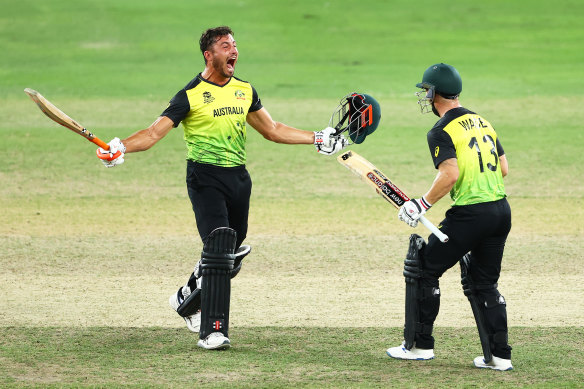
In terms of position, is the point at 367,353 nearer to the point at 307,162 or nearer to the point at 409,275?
the point at 409,275

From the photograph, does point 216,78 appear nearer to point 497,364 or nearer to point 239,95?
point 239,95

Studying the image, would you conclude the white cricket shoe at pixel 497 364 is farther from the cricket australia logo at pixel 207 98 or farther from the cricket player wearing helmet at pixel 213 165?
the cricket australia logo at pixel 207 98

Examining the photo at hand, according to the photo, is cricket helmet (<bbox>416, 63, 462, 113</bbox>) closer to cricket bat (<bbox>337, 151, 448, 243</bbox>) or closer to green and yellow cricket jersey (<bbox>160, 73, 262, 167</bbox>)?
cricket bat (<bbox>337, 151, 448, 243</bbox>)

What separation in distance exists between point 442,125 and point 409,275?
3.00 feet

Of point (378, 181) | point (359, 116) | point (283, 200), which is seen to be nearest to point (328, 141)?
point (359, 116)

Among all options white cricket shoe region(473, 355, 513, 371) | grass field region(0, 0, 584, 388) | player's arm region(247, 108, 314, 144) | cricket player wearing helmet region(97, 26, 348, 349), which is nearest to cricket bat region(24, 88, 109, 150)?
cricket player wearing helmet region(97, 26, 348, 349)

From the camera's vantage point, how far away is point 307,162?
14094 mm

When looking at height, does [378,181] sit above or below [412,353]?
above

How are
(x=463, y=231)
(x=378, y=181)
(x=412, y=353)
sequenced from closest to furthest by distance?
(x=463, y=231)
(x=412, y=353)
(x=378, y=181)

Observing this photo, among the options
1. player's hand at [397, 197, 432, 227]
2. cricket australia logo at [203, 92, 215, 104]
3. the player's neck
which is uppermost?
the player's neck

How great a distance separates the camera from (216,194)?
635 centimetres

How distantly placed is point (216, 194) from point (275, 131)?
745 mm

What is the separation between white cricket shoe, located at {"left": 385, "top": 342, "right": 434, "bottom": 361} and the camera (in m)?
5.89

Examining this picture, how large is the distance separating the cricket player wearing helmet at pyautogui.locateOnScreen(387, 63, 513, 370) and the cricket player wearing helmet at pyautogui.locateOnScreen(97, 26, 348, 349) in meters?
1.12
